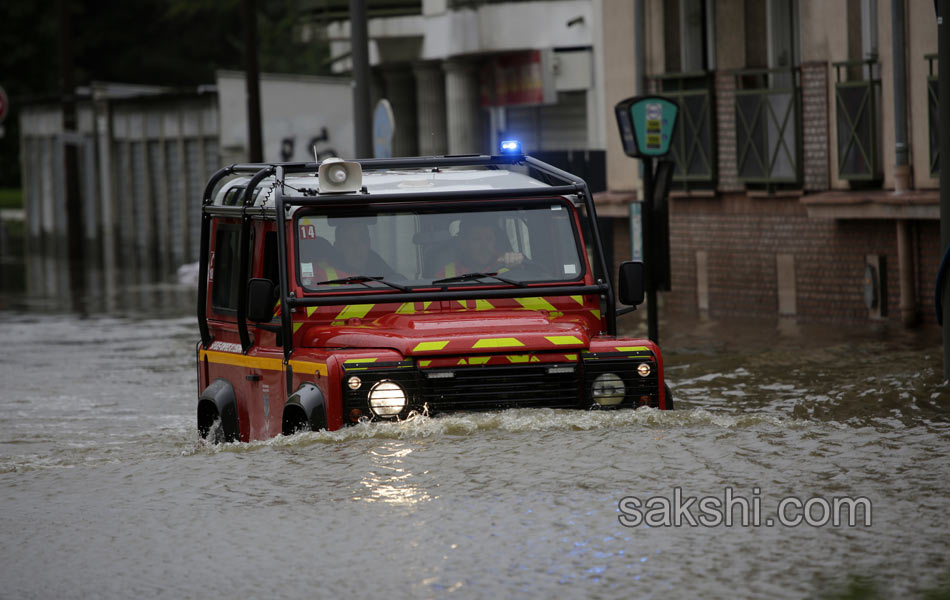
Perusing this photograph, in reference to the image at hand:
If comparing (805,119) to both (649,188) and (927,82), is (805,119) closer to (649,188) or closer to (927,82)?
(927,82)

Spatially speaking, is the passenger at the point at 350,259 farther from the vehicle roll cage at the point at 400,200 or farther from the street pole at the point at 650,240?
the street pole at the point at 650,240

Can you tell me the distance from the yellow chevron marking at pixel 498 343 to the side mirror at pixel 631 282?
119 centimetres

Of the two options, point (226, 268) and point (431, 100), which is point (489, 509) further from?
point (431, 100)

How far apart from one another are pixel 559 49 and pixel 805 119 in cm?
1466

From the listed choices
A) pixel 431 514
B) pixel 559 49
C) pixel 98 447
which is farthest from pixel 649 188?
pixel 559 49

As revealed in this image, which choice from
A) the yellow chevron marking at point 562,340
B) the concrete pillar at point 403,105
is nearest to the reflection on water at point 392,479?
the yellow chevron marking at point 562,340

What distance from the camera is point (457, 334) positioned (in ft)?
27.9

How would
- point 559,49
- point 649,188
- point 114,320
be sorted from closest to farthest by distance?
point 649,188 < point 114,320 < point 559,49

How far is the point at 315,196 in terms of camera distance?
9250 mm

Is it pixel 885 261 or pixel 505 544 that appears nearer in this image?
pixel 505 544

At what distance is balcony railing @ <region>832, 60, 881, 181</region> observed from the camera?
1758cm

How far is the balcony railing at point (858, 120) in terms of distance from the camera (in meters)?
17.6

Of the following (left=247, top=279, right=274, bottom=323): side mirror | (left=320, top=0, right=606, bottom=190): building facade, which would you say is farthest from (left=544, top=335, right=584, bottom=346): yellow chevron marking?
(left=320, top=0, right=606, bottom=190): building facade

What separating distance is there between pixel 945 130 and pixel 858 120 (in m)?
6.16
